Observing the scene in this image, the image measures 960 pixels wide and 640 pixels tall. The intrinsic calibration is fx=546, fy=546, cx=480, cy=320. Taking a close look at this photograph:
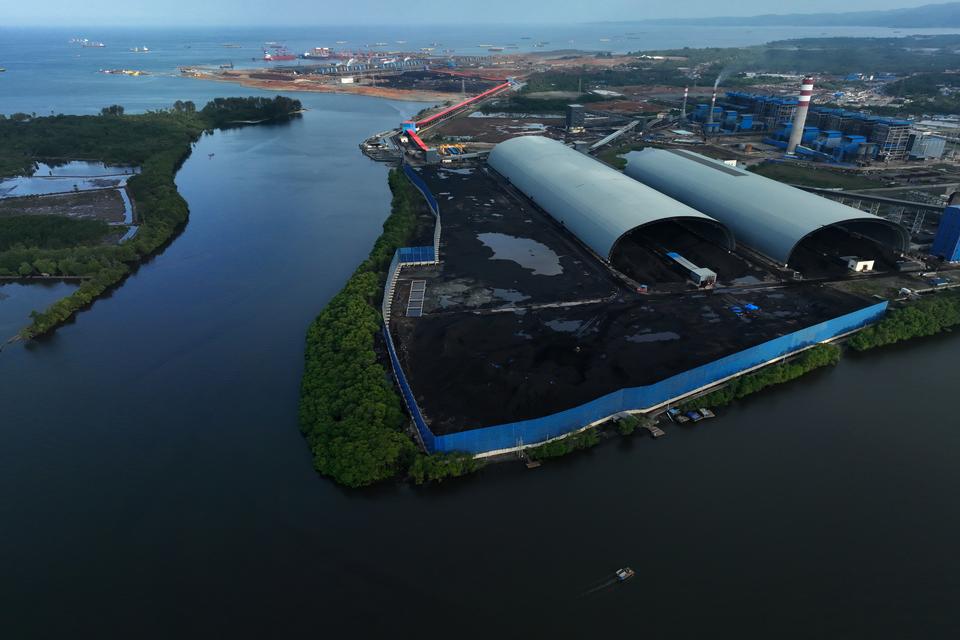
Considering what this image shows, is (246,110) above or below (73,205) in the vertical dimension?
Answer: above

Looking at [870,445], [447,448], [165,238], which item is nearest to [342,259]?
[165,238]

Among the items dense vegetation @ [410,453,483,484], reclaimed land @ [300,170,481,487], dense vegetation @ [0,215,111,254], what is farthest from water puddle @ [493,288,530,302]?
dense vegetation @ [0,215,111,254]

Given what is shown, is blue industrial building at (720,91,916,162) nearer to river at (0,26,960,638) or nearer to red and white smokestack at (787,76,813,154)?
red and white smokestack at (787,76,813,154)

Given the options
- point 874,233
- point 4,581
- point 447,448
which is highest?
point 874,233

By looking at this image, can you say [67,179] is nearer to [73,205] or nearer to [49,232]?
[73,205]

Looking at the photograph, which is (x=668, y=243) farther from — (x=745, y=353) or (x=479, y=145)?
(x=479, y=145)

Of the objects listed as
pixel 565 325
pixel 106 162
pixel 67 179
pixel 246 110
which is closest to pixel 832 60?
pixel 246 110
